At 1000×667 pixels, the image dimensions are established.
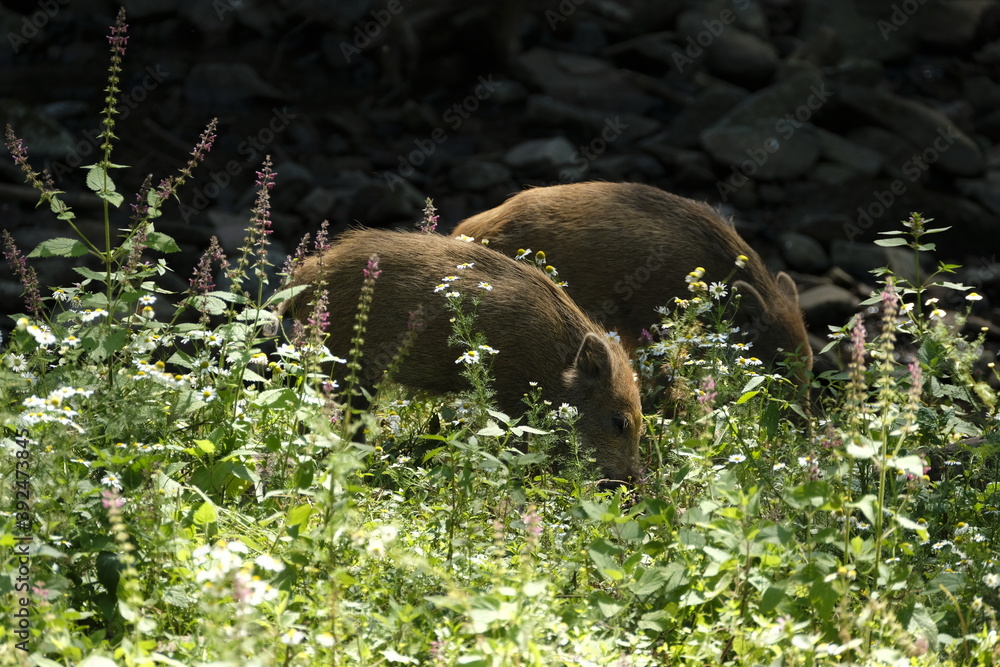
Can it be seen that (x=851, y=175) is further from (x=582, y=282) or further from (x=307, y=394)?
(x=307, y=394)

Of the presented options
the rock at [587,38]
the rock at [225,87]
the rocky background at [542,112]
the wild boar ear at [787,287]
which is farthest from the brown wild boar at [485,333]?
the rock at [587,38]

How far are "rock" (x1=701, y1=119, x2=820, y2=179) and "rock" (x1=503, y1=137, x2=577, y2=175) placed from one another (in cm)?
143

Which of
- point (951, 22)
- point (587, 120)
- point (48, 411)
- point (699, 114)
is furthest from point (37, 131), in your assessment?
point (951, 22)

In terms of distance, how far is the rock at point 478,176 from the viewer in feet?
36.3

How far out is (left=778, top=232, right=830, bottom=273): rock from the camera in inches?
395

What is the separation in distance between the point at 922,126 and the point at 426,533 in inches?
380

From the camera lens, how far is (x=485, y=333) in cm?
540

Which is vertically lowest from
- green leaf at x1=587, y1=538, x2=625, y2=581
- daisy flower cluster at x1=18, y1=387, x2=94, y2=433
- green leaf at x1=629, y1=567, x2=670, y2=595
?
green leaf at x1=629, y1=567, x2=670, y2=595

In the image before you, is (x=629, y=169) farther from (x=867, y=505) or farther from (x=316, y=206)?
(x=867, y=505)

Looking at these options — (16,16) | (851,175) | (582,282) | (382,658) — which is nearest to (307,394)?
(382,658)

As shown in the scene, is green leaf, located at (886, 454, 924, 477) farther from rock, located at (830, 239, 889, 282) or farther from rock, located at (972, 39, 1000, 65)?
rock, located at (972, 39, 1000, 65)

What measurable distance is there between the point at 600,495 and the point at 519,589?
169cm

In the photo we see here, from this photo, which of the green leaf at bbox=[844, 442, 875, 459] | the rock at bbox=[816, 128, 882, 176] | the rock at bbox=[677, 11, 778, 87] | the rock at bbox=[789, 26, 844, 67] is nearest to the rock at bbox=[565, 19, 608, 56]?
the rock at bbox=[677, 11, 778, 87]

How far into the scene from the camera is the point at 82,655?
2783mm
